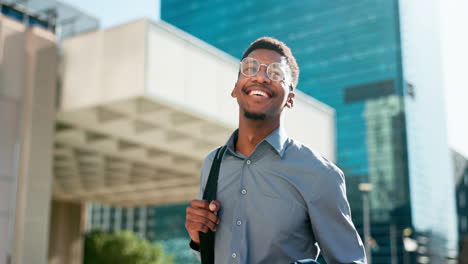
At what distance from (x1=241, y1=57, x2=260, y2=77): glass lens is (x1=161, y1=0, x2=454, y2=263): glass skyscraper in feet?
273

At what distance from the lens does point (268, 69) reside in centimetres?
223

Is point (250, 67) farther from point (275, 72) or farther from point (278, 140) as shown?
point (278, 140)

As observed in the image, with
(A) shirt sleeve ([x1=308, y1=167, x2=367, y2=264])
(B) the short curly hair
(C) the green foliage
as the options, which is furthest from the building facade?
(A) shirt sleeve ([x1=308, y1=167, x2=367, y2=264])

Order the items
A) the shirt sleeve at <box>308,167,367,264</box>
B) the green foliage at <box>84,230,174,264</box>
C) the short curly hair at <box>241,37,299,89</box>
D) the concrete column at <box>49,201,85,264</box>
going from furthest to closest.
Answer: the green foliage at <box>84,230,174,264</box> → the concrete column at <box>49,201,85,264</box> → the short curly hair at <box>241,37,299,89</box> → the shirt sleeve at <box>308,167,367,264</box>

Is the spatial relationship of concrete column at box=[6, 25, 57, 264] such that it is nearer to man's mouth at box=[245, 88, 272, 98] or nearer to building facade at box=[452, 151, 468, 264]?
man's mouth at box=[245, 88, 272, 98]

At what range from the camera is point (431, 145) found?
89562mm

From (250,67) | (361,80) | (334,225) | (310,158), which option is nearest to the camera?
(334,225)

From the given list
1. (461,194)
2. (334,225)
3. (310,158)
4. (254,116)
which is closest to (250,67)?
(254,116)

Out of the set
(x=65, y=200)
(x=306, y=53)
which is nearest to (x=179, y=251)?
(x=306, y=53)

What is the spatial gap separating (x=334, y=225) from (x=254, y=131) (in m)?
0.50

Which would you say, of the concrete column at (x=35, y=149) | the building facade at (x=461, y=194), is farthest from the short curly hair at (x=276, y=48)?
the building facade at (x=461, y=194)

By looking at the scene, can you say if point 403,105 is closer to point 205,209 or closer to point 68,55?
point 68,55

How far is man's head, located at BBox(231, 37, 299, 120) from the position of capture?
2.22 metres

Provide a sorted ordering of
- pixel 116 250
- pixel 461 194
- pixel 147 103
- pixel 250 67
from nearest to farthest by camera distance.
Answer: pixel 250 67
pixel 147 103
pixel 116 250
pixel 461 194
